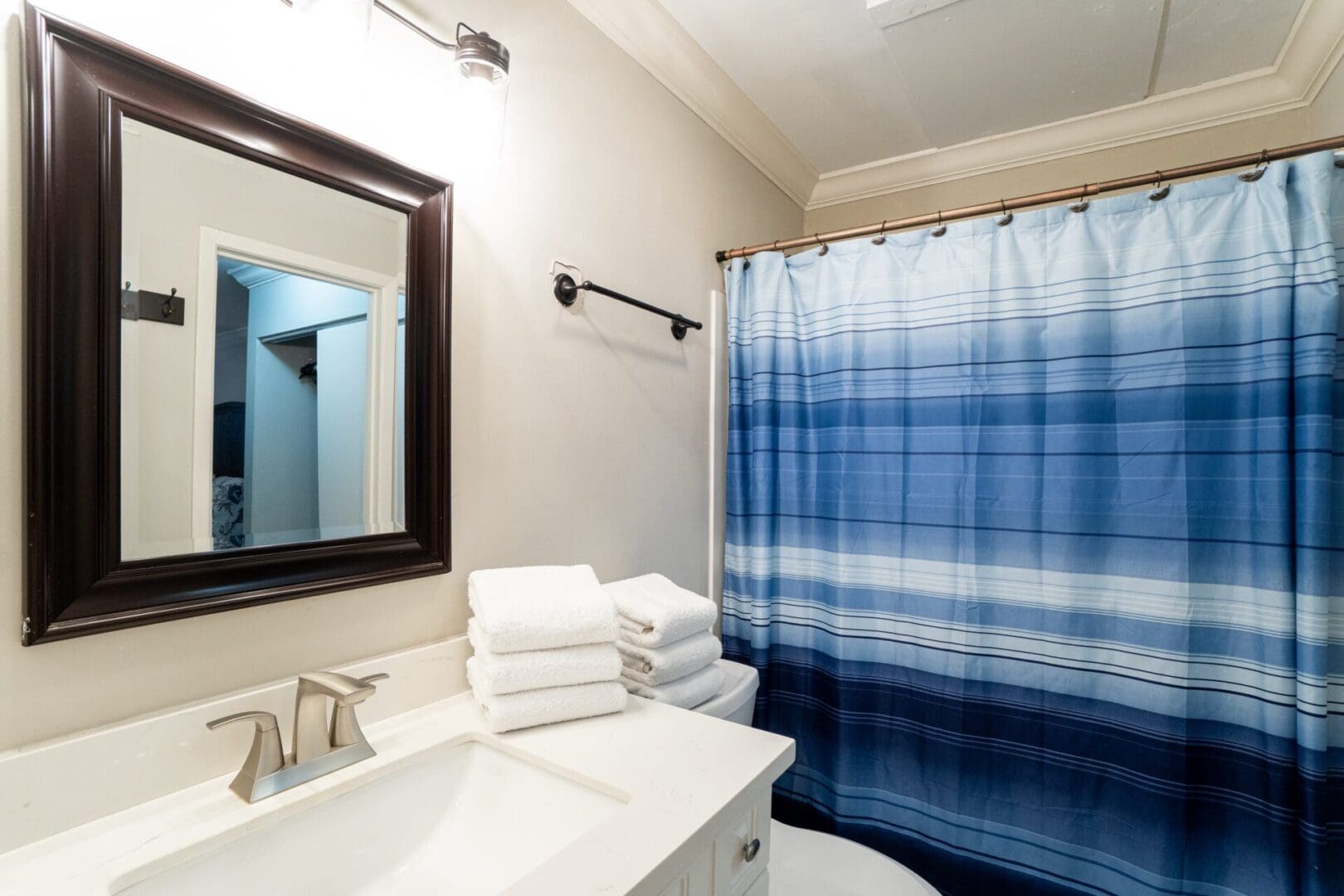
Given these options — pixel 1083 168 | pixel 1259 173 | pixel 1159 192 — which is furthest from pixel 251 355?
pixel 1083 168

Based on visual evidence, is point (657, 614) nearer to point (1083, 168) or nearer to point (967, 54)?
point (967, 54)

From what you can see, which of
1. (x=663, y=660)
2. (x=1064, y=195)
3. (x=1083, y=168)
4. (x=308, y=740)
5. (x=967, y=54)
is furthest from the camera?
(x=1083, y=168)

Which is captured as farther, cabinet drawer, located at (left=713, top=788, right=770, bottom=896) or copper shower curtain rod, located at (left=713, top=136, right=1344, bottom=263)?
copper shower curtain rod, located at (left=713, top=136, right=1344, bottom=263)

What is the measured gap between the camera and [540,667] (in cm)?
98

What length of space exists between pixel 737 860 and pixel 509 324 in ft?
3.23

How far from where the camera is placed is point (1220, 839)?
1.36m

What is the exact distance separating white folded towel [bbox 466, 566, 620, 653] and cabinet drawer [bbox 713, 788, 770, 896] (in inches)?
13.3

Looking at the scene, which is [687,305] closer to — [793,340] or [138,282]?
[793,340]

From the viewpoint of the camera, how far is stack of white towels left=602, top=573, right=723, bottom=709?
1.21 meters

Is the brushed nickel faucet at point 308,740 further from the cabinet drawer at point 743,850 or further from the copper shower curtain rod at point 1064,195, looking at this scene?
the copper shower curtain rod at point 1064,195

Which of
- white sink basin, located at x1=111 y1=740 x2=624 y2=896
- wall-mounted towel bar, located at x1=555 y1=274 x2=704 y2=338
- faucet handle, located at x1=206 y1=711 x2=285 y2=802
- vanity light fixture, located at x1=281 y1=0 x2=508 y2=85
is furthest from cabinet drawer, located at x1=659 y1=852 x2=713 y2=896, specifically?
vanity light fixture, located at x1=281 y1=0 x2=508 y2=85

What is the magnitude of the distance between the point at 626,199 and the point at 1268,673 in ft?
5.82

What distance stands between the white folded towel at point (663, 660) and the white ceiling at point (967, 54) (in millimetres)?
1500

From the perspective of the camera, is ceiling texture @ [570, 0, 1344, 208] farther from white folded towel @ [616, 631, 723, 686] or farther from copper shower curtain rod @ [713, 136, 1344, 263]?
white folded towel @ [616, 631, 723, 686]
